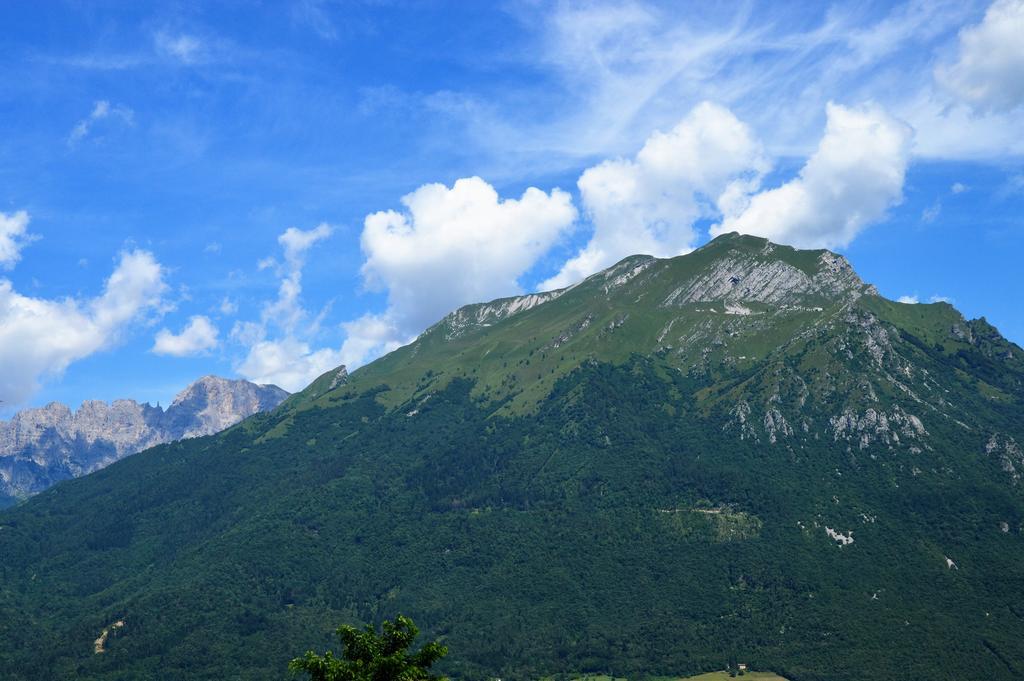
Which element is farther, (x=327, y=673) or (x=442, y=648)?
(x=442, y=648)

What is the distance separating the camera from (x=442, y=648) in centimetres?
8050

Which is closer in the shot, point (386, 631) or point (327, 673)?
point (327, 673)

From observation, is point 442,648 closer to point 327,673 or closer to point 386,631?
point 386,631

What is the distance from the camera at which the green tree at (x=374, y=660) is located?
75000 millimetres

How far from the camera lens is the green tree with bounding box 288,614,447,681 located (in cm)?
7500

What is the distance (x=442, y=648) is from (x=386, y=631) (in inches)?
199

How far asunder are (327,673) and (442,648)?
399 inches

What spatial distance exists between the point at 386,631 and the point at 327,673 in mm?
7492

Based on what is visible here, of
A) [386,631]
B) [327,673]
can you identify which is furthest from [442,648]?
[327,673]

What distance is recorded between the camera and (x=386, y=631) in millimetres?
81500

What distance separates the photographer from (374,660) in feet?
252
